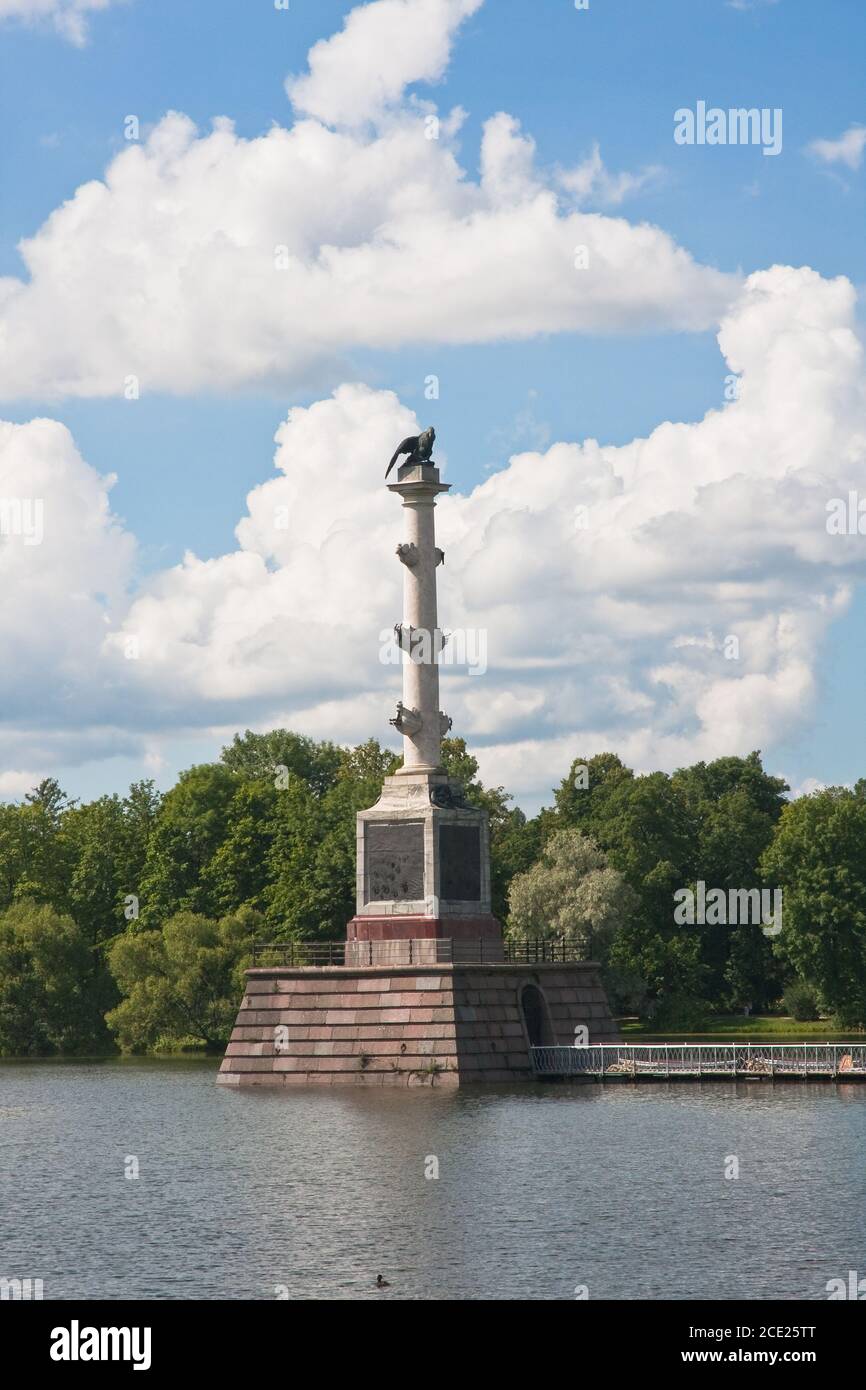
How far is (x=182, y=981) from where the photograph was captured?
97.6 metres

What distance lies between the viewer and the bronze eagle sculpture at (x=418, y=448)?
252 ft

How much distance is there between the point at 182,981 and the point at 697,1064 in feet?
103

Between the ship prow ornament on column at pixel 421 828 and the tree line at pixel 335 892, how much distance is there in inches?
684

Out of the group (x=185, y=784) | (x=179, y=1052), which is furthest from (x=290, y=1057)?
(x=185, y=784)

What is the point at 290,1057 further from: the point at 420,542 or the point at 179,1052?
the point at 179,1052

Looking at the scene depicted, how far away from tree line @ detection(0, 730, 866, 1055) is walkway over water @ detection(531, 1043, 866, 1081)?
778 inches

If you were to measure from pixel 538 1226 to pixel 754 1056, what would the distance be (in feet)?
107

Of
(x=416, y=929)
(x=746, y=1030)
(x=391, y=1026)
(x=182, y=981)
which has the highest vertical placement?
(x=416, y=929)

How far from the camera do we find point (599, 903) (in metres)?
103

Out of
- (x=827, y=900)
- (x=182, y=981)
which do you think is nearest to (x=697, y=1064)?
(x=182, y=981)

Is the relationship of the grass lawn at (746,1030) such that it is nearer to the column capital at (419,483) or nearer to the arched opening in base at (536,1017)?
the arched opening in base at (536,1017)

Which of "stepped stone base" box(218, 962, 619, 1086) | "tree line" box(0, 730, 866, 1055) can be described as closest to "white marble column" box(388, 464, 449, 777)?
"stepped stone base" box(218, 962, 619, 1086)

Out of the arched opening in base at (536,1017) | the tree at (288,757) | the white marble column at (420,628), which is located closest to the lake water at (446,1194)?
the arched opening in base at (536,1017)

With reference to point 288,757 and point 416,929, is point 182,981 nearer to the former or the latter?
point 416,929
